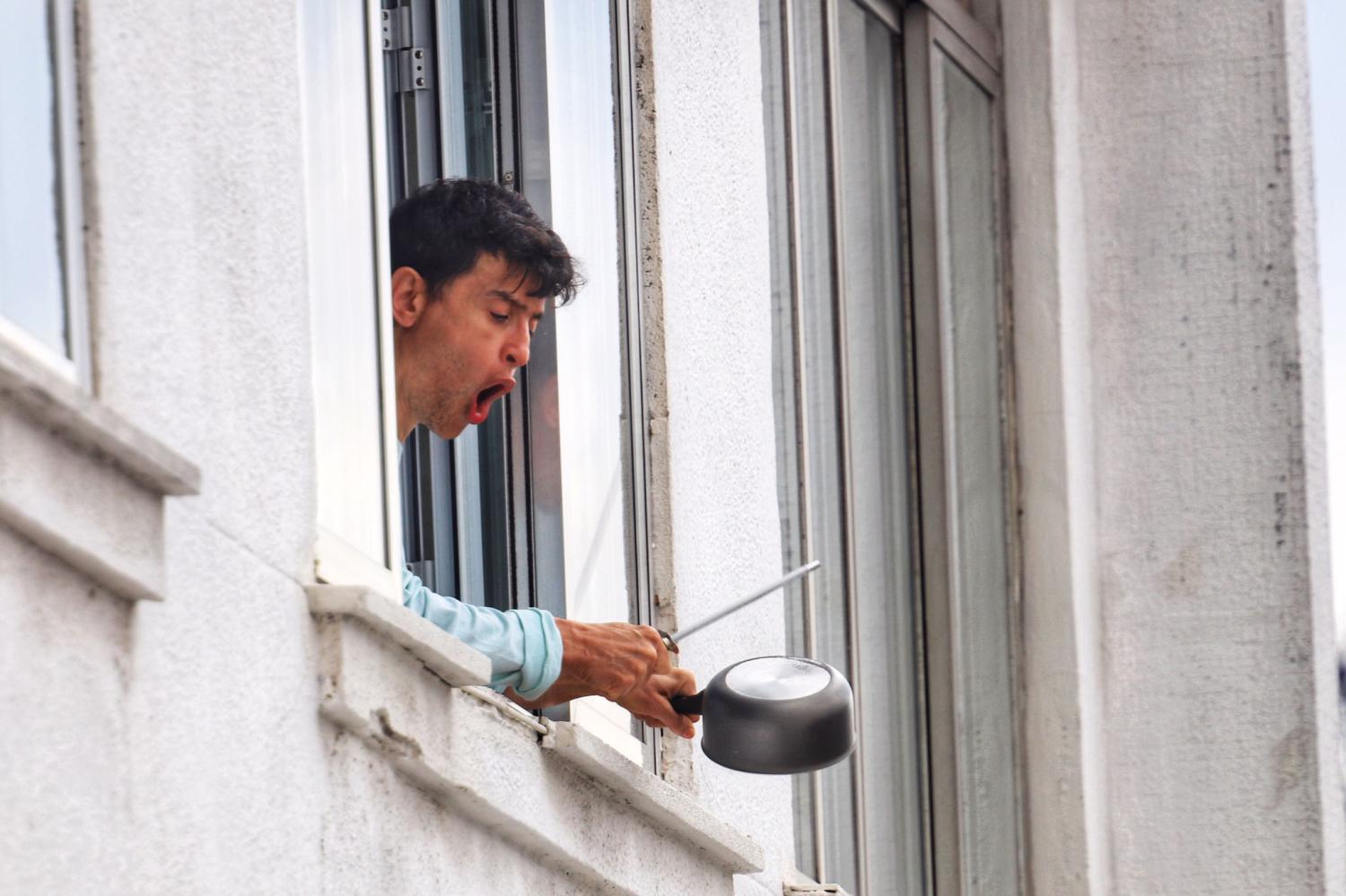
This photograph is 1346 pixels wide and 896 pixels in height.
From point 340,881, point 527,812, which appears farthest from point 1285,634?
point 340,881

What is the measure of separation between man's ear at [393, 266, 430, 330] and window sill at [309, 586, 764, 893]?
41.7 inches

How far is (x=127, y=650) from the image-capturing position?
11.2 feet

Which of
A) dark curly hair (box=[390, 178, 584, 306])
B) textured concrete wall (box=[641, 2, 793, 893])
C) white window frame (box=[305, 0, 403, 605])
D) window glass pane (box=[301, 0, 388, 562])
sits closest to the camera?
window glass pane (box=[301, 0, 388, 562])

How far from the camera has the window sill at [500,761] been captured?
13.1ft

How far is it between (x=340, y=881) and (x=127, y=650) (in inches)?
29.1

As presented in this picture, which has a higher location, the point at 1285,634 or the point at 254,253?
the point at 254,253

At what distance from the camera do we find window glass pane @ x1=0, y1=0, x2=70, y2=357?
11.0 ft

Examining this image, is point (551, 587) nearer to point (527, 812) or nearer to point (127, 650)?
point (527, 812)

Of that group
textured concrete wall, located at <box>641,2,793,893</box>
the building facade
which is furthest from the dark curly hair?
textured concrete wall, located at <box>641,2,793,893</box>

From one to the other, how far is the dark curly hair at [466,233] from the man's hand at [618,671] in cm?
88

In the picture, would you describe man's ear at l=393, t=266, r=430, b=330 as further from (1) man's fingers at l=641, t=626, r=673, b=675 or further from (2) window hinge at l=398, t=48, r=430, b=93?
(1) man's fingers at l=641, t=626, r=673, b=675

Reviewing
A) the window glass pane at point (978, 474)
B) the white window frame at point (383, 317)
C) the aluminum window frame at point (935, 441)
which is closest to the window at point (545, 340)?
the white window frame at point (383, 317)

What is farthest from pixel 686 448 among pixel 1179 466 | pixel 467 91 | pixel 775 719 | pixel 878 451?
pixel 1179 466

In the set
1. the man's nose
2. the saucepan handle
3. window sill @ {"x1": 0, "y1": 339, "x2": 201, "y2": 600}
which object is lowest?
the saucepan handle
